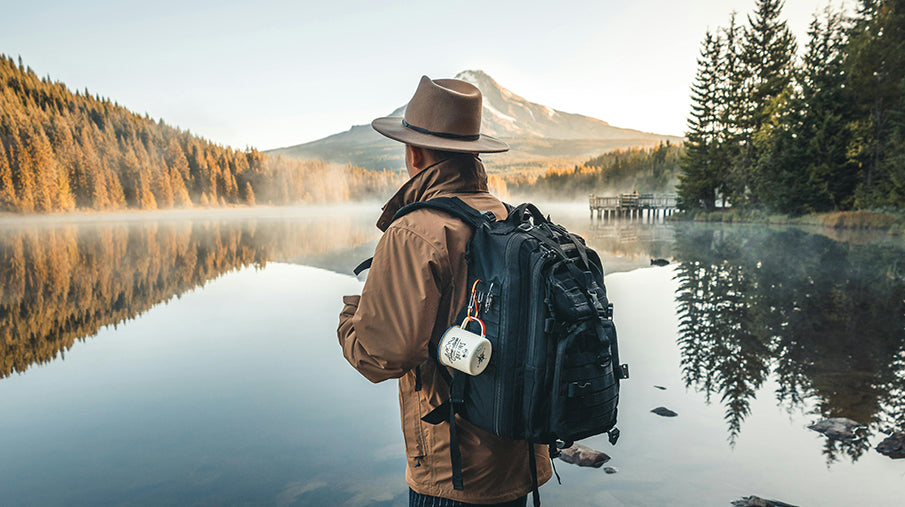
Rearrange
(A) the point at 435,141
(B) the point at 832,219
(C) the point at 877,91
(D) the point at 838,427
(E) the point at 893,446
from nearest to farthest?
(A) the point at 435,141 < (E) the point at 893,446 < (D) the point at 838,427 < (C) the point at 877,91 < (B) the point at 832,219

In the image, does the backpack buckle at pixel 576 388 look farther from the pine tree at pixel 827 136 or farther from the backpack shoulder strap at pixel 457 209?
the pine tree at pixel 827 136

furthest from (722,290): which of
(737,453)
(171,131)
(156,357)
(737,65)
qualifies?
(171,131)

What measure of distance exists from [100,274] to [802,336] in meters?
21.0

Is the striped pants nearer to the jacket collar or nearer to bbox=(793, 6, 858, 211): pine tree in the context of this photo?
the jacket collar

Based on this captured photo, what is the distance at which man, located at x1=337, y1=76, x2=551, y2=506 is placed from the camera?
6.63 feet

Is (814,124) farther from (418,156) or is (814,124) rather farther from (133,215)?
(133,215)

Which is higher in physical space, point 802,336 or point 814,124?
point 814,124

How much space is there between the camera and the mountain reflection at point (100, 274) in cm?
1173

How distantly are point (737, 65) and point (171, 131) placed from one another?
99959 millimetres

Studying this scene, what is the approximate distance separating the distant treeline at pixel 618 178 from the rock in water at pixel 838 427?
156ft

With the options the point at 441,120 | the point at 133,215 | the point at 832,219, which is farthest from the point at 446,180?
the point at 133,215

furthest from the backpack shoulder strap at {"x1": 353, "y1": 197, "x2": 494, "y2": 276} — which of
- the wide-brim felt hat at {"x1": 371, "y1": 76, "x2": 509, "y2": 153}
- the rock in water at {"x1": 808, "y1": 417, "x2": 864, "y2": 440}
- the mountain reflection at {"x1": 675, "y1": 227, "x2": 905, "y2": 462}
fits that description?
the rock in water at {"x1": 808, "y1": 417, "x2": 864, "y2": 440}

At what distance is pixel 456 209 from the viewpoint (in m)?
2.10

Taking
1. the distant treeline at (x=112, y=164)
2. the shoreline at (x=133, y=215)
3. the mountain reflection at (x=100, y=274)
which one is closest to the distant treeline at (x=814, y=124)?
the mountain reflection at (x=100, y=274)
